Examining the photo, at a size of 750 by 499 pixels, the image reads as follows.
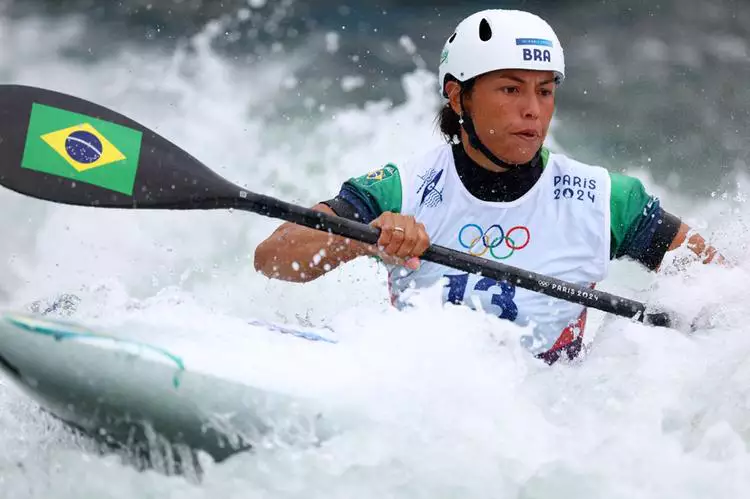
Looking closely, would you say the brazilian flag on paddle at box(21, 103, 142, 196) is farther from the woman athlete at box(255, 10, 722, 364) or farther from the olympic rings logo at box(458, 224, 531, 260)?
the olympic rings logo at box(458, 224, 531, 260)

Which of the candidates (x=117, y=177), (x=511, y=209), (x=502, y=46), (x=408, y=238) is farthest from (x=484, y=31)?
(x=117, y=177)

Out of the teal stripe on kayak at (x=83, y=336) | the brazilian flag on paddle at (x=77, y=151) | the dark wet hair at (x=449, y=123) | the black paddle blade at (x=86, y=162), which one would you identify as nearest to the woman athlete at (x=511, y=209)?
the dark wet hair at (x=449, y=123)

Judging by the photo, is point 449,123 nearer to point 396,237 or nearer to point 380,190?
point 380,190

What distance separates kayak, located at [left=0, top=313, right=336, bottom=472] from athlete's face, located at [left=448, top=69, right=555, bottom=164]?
1.05m

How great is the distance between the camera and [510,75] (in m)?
2.86

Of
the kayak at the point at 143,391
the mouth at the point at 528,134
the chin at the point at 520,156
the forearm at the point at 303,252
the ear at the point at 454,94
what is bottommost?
the kayak at the point at 143,391

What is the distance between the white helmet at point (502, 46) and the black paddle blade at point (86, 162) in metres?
0.83

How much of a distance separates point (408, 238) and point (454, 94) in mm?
710

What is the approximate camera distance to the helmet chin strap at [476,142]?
2879 mm

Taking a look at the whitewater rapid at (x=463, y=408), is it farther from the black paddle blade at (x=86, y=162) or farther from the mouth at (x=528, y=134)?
the mouth at (x=528, y=134)

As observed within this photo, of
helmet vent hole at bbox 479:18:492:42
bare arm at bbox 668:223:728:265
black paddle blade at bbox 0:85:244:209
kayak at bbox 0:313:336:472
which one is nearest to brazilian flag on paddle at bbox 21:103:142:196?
black paddle blade at bbox 0:85:244:209

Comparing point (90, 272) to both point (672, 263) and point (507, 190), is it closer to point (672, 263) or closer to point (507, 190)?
point (507, 190)

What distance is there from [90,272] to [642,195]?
335 centimetres

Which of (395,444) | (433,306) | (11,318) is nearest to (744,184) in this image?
(433,306)
